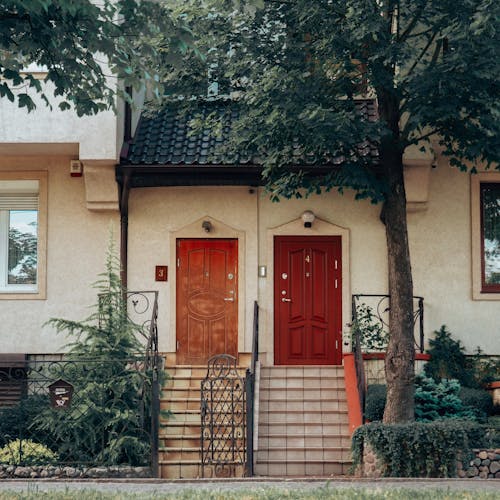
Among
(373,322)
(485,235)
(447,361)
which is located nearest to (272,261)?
(373,322)

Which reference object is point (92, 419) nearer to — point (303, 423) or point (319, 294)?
point (303, 423)

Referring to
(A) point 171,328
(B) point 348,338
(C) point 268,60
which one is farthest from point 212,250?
(C) point 268,60

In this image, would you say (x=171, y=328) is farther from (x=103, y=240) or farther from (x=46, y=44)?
(x=46, y=44)

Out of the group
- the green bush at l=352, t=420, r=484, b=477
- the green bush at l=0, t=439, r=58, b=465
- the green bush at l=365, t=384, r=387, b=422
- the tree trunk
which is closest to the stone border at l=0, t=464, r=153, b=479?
the green bush at l=0, t=439, r=58, b=465

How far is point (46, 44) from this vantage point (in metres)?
9.07

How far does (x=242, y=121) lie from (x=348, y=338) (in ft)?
15.0

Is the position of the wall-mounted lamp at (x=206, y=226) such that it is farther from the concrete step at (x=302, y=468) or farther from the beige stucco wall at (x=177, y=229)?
the concrete step at (x=302, y=468)

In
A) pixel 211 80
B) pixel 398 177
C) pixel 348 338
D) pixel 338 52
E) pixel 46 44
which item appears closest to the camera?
pixel 46 44

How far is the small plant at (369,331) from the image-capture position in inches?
615

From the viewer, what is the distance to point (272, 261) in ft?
55.0

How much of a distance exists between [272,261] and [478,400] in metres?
4.19

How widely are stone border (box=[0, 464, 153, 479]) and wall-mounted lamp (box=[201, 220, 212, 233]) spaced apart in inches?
197

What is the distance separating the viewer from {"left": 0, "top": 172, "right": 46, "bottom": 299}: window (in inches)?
656

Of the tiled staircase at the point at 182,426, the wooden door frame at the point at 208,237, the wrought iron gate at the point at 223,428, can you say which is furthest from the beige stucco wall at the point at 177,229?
the wrought iron gate at the point at 223,428
